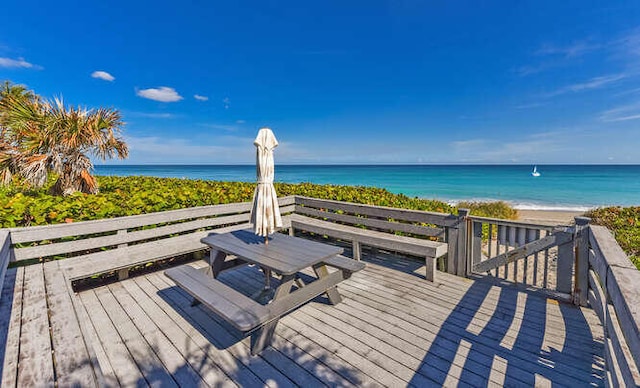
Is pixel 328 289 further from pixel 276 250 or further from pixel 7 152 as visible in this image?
pixel 7 152

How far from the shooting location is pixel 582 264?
3.23 meters

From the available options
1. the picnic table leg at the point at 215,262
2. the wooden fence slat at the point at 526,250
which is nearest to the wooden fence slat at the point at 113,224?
the picnic table leg at the point at 215,262

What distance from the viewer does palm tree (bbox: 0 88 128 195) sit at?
4.70 m

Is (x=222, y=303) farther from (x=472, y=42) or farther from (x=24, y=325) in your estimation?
(x=472, y=42)

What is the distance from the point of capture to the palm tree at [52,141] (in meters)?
4.70

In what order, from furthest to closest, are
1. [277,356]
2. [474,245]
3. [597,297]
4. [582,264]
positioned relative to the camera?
[474,245] → [582,264] → [597,297] → [277,356]

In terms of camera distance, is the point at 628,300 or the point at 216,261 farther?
the point at 216,261

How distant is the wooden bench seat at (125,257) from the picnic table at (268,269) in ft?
3.40

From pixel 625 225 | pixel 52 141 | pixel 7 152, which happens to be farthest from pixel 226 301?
pixel 625 225

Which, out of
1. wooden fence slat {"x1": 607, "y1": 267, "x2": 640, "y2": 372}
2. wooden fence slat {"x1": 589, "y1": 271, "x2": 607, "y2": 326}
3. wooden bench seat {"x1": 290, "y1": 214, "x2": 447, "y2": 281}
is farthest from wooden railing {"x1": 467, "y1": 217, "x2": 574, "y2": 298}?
wooden fence slat {"x1": 607, "y1": 267, "x2": 640, "y2": 372}

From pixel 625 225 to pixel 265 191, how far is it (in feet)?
26.0

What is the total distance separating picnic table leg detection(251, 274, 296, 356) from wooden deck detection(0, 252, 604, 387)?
0.08 meters

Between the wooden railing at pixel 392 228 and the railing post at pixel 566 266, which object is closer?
the wooden railing at pixel 392 228

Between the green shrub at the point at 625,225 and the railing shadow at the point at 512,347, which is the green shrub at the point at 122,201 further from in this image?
the green shrub at the point at 625,225
